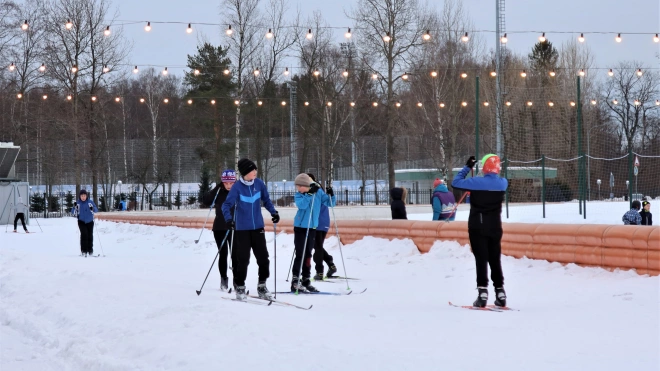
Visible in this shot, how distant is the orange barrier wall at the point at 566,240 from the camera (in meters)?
11.1

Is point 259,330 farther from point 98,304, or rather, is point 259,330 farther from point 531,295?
point 531,295

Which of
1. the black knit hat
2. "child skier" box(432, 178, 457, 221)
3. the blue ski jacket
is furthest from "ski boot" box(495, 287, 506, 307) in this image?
"child skier" box(432, 178, 457, 221)

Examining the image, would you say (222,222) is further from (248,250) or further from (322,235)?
(322,235)

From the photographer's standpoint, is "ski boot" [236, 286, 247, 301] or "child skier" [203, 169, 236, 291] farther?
"child skier" [203, 169, 236, 291]

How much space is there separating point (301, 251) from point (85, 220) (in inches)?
394

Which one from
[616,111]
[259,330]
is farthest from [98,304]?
[616,111]

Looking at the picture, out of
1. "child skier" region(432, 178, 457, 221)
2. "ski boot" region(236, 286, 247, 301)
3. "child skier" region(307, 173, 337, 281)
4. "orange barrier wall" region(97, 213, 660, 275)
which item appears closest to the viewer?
"ski boot" region(236, 286, 247, 301)

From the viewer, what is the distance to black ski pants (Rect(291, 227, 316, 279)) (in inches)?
457

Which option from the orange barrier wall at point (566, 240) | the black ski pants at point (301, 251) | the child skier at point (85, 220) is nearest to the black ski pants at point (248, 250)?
the black ski pants at point (301, 251)

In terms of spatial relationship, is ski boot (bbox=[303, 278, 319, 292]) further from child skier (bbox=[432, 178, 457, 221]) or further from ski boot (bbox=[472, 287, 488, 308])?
child skier (bbox=[432, 178, 457, 221])

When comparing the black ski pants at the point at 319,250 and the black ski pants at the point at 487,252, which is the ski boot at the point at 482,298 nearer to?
the black ski pants at the point at 487,252

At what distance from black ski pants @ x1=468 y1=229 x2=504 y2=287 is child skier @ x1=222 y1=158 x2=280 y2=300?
8.08 feet

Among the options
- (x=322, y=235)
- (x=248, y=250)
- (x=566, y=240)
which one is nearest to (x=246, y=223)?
(x=248, y=250)

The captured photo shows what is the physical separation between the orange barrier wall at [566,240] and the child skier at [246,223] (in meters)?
4.75
